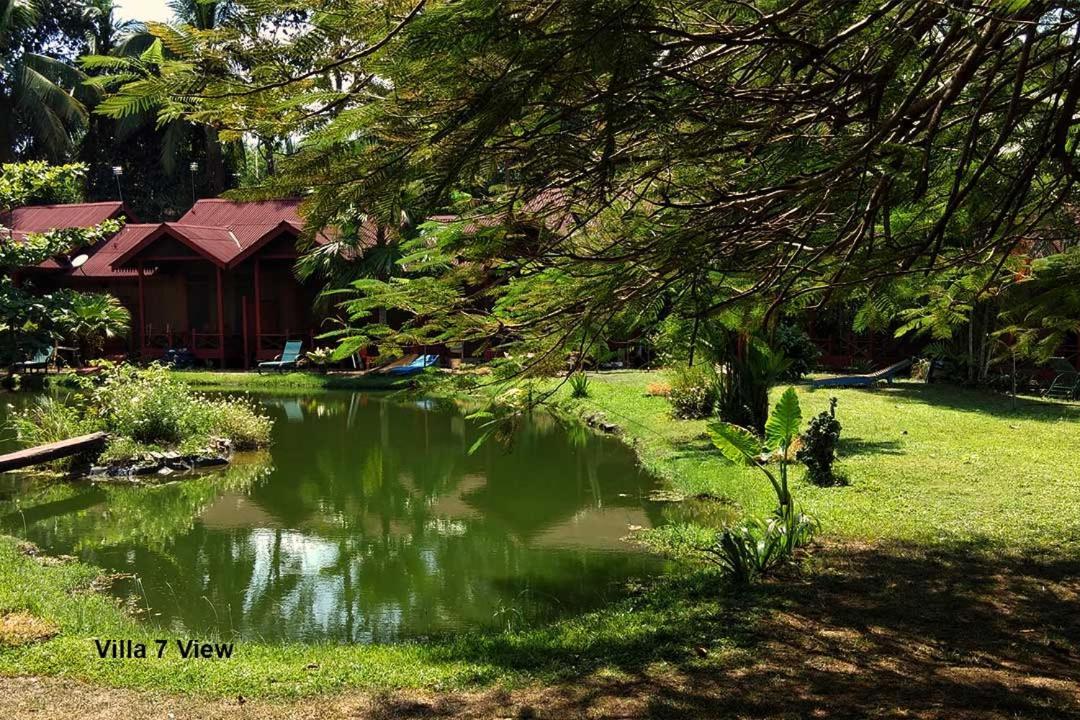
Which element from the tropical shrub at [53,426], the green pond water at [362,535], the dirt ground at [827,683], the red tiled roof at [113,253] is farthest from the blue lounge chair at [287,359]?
the dirt ground at [827,683]

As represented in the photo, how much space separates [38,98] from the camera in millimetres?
34156

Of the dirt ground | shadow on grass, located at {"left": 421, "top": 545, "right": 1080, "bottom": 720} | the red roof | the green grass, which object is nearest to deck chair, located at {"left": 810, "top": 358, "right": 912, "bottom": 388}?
the green grass

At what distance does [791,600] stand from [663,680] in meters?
1.83

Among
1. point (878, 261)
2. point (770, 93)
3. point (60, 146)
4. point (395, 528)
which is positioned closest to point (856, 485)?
point (395, 528)

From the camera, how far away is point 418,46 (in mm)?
3498

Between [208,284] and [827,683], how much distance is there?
2794 cm

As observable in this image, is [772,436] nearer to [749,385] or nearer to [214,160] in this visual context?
[749,385]

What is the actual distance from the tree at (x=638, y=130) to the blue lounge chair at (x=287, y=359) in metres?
21.4

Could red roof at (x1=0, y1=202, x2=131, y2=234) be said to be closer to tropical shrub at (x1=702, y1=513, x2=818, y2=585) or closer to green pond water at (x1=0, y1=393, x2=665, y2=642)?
green pond water at (x1=0, y1=393, x2=665, y2=642)

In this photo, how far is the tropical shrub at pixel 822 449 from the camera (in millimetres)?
10844

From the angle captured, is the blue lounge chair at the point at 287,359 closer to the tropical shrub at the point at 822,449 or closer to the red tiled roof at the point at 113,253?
the red tiled roof at the point at 113,253

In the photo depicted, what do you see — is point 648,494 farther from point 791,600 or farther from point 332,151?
point 332,151

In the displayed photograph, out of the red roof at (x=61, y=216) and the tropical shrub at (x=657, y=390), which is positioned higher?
the red roof at (x=61, y=216)

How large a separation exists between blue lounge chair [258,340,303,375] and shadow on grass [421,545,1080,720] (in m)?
21.0
